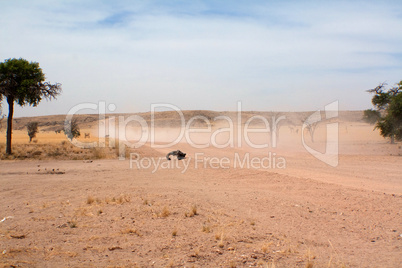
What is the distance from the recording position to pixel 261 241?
714 cm

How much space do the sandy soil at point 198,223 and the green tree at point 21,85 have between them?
11582 mm

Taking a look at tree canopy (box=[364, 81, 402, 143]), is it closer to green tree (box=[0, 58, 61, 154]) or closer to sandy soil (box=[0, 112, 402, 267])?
sandy soil (box=[0, 112, 402, 267])

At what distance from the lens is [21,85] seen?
24.5m

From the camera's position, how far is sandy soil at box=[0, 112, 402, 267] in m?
6.34

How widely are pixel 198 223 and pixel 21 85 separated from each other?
67.7 feet

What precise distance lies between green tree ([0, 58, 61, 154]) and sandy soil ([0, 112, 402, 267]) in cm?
1158

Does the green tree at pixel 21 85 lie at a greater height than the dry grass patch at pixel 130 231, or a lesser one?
greater

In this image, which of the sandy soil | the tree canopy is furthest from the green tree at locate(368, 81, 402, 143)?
the sandy soil

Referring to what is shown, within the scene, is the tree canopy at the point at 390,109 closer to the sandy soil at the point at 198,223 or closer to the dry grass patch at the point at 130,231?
the sandy soil at the point at 198,223

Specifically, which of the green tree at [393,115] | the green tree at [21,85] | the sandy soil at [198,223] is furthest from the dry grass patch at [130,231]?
the green tree at [393,115]

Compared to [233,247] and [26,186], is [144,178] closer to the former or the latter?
[26,186]

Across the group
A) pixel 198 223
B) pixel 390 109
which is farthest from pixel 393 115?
pixel 198 223

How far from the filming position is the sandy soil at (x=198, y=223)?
20.8 ft

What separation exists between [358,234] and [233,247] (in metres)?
2.81
